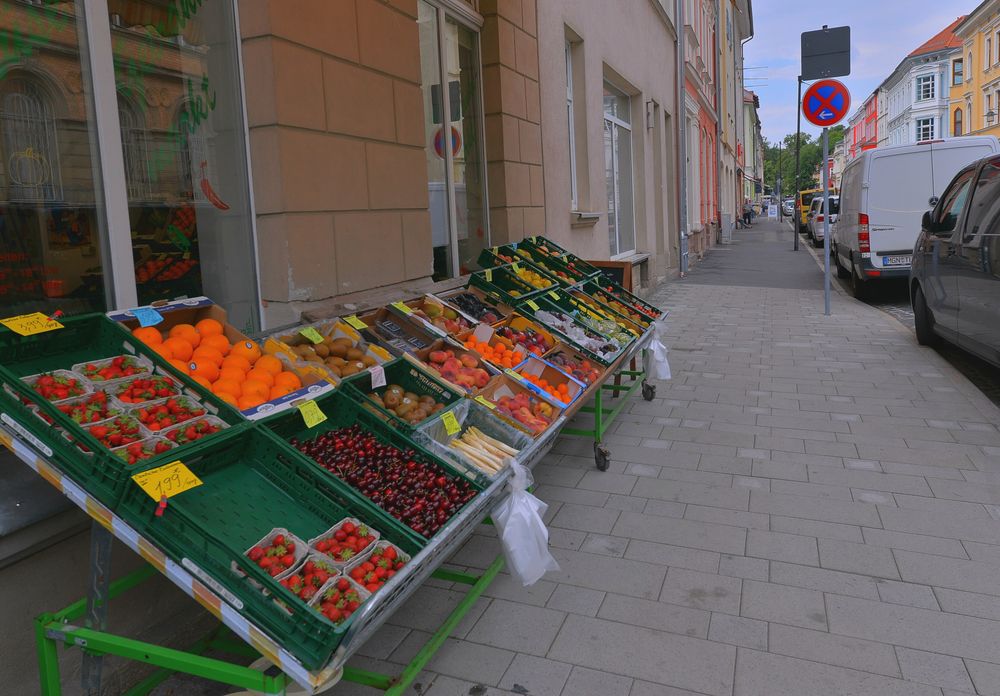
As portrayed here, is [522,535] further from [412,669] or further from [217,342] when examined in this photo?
[217,342]

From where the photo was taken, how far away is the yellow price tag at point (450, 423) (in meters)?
3.31

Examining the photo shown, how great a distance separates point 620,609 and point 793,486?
69.8 inches

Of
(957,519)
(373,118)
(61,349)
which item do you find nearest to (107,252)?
(61,349)

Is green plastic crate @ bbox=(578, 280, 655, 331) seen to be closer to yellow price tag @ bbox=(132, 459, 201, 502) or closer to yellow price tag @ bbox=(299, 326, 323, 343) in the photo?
yellow price tag @ bbox=(299, 326, 323, 343)

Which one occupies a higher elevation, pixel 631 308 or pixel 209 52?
pixel 209 52

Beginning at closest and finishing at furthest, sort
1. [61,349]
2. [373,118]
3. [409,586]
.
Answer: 1. [409,586]
2. [61,349]
3. [373,118]

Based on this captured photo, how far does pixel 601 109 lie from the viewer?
10.2 meters

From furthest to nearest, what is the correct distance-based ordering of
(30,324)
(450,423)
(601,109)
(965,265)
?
(601,109) < (965,265) < (450,423) < (30,324)

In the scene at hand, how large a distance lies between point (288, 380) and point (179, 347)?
0.42 meters

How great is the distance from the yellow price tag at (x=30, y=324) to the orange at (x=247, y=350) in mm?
691

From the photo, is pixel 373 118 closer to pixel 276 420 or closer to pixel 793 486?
pixel 276 420

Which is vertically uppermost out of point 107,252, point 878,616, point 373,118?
point 373,118

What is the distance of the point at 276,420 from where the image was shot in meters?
2.70

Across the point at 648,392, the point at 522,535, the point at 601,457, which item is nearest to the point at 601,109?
the point at 648,392
